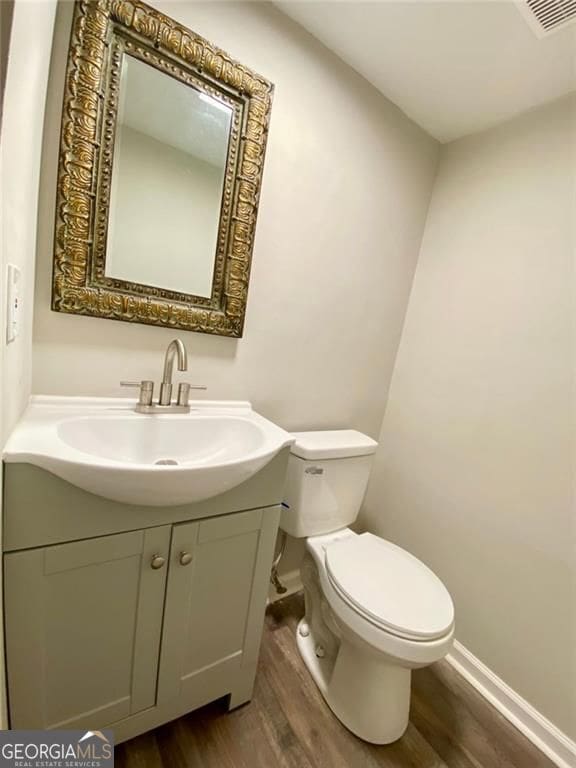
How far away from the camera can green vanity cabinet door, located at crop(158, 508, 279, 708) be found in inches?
33.1

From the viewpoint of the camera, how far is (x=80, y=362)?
940mm

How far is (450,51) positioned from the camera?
1.05 m

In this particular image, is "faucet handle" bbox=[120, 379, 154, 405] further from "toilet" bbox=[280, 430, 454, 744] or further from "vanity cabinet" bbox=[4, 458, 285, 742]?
"toilet" bbox=[280, 430, 454, 744]

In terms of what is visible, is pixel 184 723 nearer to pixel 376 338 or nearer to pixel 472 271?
pixel 376 338

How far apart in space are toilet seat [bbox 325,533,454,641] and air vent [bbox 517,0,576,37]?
167 centimetres

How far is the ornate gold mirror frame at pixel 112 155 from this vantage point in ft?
2.62

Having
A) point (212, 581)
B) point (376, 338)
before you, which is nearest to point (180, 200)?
point (376, 338)

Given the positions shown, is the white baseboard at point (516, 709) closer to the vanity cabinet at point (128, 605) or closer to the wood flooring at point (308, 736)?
the wood flooring at point (308, 736)

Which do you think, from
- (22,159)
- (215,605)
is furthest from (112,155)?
(215,605)

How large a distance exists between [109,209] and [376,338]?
1.15m

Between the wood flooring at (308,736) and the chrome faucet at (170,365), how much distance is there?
3.23 ft

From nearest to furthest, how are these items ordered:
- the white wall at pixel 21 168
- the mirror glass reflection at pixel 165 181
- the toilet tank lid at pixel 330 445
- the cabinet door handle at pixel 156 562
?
the white wall at pixel 21 168 < the cabinet door handle at pixel 156 562 < the mirror glass reflection at pixel 165 181 < the toilet tank lid at pixel 330 445

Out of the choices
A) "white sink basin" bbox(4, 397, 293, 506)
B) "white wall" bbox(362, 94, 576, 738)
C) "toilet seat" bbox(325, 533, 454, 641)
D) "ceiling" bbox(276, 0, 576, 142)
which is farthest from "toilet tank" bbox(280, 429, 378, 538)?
"ceiling" bbox(276, 0, 576, 142)

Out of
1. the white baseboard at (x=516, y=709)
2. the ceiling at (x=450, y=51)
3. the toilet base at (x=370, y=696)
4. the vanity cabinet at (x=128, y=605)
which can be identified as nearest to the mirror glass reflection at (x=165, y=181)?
the ceiling at (x=450, y=51)
